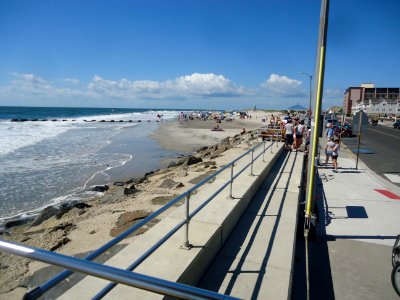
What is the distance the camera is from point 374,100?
13388 centimetres

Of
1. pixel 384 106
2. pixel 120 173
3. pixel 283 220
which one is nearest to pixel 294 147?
pixel 120 173

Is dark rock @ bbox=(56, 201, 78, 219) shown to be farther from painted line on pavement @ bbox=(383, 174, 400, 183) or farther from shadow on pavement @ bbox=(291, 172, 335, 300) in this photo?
painted line on pavement @ bbox=(383, 174, 400, 183)

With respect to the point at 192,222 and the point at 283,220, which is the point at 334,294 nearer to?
the point at 283,220

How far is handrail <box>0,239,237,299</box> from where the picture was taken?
1293 millimetres

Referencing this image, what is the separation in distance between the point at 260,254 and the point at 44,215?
722cm

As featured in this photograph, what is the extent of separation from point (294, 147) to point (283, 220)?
10.5 meters

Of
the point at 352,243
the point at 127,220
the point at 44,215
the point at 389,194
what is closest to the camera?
the point at 352,243

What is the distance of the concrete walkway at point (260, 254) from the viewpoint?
3711mm

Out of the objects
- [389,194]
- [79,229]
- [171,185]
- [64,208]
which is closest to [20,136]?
[64,208]

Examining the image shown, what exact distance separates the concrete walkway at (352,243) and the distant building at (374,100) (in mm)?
99000

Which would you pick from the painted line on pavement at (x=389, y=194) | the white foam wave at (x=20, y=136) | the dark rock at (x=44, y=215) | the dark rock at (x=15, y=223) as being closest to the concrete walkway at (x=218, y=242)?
the painted line on pavement at (x=389, y=194)

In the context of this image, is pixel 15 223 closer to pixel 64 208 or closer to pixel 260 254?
pixel 64 208

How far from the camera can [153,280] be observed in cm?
130

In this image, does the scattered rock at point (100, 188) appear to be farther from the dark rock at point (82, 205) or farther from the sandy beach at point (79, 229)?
the dark rock at point (82, 205)
